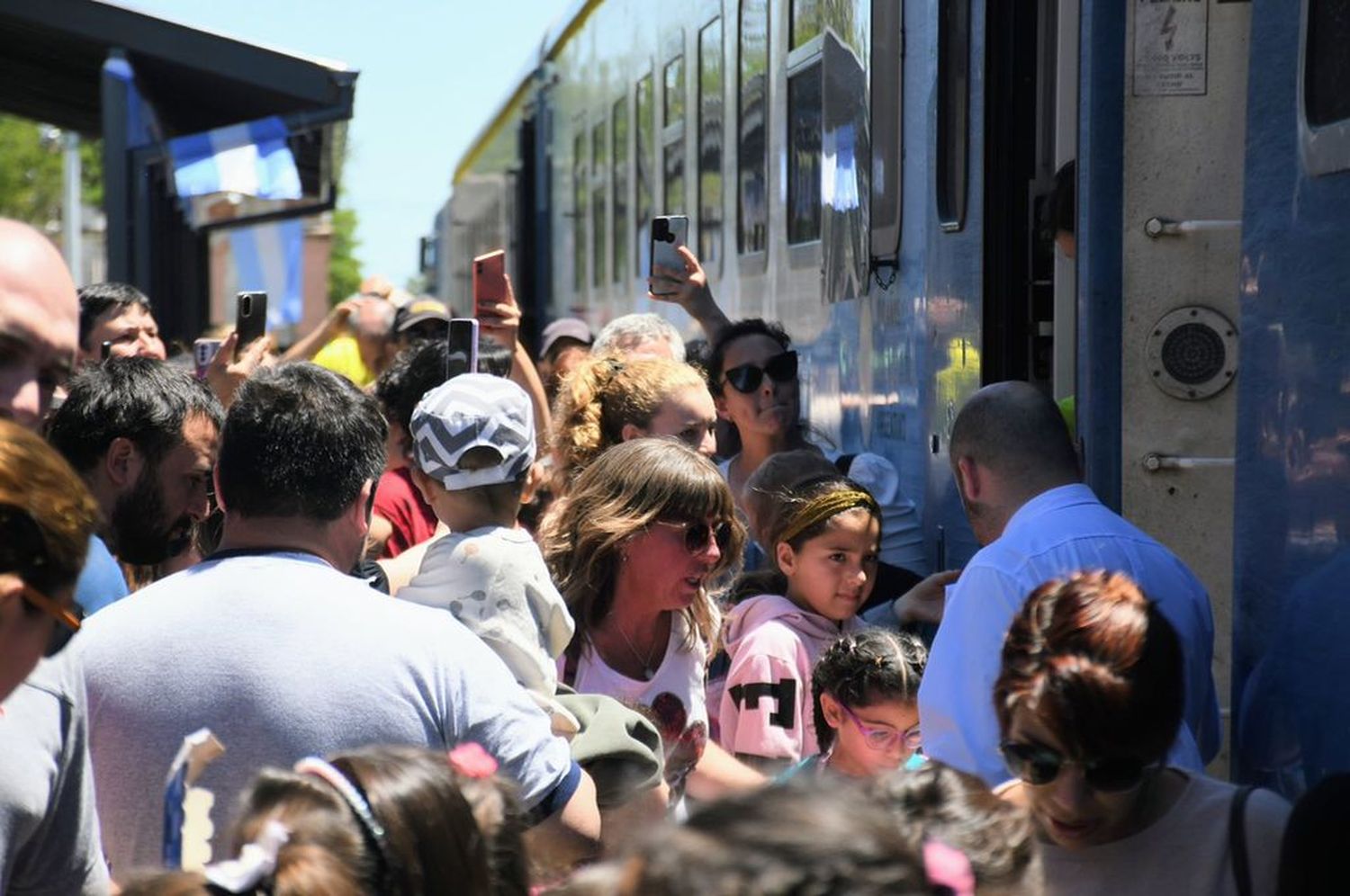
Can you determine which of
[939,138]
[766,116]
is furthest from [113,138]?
[939,138]

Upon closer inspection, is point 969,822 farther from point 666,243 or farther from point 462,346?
point 666,243

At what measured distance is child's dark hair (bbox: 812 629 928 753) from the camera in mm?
3918

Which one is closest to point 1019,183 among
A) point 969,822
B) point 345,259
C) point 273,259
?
point 969,822

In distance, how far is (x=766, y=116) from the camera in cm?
700

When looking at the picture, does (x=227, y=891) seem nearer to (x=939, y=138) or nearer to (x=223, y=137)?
(x=939, y=138)

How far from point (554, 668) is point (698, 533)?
0.62m

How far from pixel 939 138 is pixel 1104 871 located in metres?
2.86

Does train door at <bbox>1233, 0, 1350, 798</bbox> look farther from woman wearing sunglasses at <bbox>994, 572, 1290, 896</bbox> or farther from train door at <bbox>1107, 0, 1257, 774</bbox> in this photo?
train door at <bbox>1107, 0, 1257, 774</bbox>

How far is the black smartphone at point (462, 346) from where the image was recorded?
186 inches

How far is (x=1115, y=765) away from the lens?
2.43m

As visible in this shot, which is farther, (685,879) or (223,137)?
(223,137)

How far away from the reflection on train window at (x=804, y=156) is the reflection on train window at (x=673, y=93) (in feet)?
7.53

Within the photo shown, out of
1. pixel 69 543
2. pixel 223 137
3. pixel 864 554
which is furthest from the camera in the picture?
pixel 223 137

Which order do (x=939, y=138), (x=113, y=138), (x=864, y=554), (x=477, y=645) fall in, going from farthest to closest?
(x=113, y=138)
(x=939, y=138)
(x=864, y=554)
(x=477, y=645)
